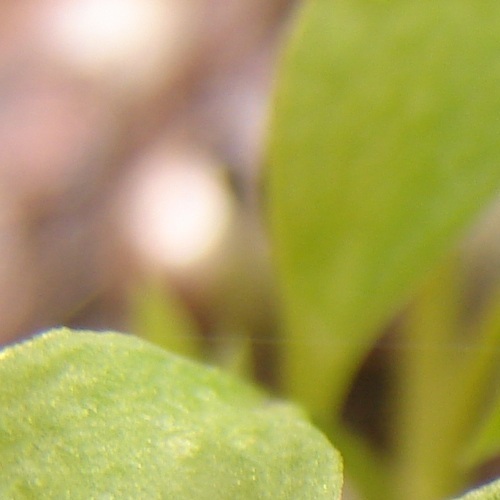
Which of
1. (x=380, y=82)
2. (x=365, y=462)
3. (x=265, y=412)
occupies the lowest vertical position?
(x=365, y=462)

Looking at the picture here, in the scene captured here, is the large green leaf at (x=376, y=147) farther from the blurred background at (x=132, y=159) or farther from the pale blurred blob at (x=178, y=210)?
the pale blurred blob at (x=178, y=210)

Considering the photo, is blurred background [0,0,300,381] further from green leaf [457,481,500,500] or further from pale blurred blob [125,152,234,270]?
green leaf [457,481,500,500]

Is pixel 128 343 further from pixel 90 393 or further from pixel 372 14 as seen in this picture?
pixel 372 14

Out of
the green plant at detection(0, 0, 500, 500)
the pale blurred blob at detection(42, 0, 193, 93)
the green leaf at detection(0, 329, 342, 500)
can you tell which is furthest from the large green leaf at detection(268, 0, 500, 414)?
the pale blurred blob at detection(42, 0, 193, 93)

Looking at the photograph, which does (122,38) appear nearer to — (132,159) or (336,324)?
(132,159)

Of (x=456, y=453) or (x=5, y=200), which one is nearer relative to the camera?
(x=456, y=453)

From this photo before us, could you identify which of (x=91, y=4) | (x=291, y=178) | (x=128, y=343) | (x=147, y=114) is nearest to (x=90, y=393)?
(x=128, y=343)
